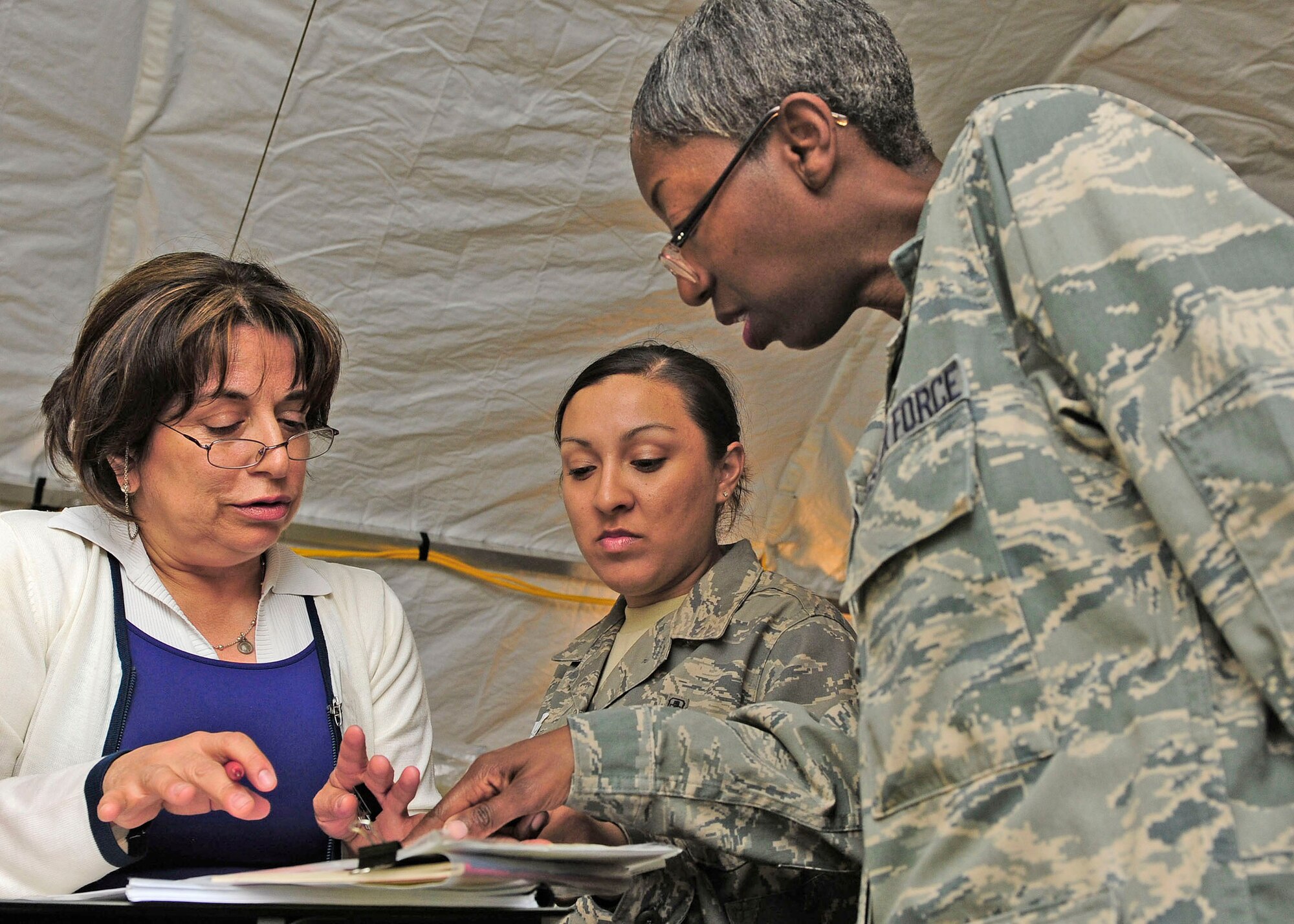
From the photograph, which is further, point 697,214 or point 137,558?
point 137,558

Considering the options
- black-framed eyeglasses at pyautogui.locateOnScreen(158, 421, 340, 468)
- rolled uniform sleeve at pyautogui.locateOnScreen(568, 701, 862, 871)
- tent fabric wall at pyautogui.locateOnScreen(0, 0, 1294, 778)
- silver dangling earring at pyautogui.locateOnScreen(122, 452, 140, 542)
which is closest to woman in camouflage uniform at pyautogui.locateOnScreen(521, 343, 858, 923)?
rolled uniform sleeve at pyautogui.locateOnScreen(568, 701, 862, 871)

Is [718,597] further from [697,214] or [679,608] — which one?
[697,214]

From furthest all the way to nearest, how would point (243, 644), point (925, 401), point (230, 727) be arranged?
point (243, 644), point (230, 727), point (925, 401)

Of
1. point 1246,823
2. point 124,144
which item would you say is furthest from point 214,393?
point 1246,823

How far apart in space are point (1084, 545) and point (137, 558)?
1.29 meters

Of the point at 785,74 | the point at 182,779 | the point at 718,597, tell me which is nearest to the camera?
the point at 182,779

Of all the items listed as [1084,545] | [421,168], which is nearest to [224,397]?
[421,168]

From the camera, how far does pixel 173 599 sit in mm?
1665

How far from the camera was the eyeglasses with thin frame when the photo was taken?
50.2 inches

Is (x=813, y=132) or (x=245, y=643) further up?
(x=813, y=132)

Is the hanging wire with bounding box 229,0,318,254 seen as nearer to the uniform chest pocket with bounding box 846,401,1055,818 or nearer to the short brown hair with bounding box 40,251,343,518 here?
the short brown hair with bounding box 40,251,343,518

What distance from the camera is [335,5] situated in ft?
6.44

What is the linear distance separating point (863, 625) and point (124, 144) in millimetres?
1639

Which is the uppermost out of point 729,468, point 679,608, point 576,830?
point 729,468
